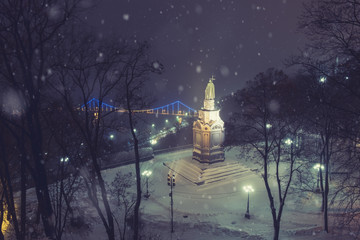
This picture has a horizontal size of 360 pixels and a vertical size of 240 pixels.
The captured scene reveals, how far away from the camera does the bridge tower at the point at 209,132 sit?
23672mm

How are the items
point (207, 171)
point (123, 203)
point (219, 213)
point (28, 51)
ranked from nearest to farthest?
point (28, 51) < point (219, 213) < point (123, 203) < point (207, 171)

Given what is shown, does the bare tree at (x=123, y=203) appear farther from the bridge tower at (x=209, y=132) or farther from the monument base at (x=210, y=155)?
the bridge tower at (x=209, y=132)

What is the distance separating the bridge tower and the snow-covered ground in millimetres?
3146

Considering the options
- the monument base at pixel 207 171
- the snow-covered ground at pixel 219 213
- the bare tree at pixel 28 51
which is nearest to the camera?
the bare tree at pixel 28 51

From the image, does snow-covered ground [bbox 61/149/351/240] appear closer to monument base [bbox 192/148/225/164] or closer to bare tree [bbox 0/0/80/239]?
monument base [bbox 192/148/225/164]

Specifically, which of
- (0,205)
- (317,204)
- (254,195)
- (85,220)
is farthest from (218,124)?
(0,205)

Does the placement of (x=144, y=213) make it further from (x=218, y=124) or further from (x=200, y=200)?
(x=218, y=124)

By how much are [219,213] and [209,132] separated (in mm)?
9304

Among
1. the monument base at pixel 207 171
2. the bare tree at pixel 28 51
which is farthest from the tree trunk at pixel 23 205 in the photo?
the monument base at pixel 207 171

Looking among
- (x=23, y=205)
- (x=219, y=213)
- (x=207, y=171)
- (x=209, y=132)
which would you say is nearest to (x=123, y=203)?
(x=219, y=213)

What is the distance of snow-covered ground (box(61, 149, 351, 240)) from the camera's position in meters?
12.4

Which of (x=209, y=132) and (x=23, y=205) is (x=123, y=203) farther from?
(x=209, y=132)

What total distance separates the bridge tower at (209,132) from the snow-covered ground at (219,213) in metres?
3.15

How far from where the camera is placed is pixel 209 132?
77.9 ft
